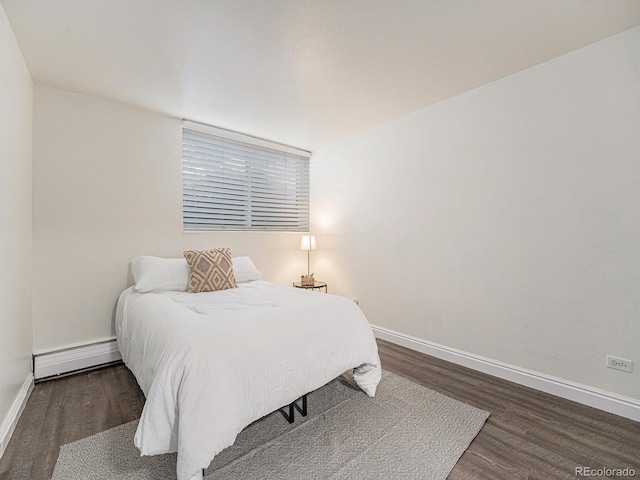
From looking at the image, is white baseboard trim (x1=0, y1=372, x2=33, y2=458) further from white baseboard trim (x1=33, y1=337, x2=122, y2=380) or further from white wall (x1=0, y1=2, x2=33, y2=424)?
white baseboard trim (x1=33, y1=337, x2=122, y2=380)

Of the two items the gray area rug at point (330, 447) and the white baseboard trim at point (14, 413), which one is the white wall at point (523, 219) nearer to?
the gray area rug at point (330, 447)

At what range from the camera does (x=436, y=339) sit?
9.65 ft

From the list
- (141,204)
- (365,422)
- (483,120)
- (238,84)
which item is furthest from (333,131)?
(365,422)

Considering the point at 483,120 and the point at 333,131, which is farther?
the point at 333,131

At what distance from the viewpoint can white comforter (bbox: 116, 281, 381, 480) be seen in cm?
131

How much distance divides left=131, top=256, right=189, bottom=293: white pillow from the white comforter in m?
0.19

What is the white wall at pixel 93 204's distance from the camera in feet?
8.34

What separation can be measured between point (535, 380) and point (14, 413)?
11.7 ft

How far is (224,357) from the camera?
145 centimetres

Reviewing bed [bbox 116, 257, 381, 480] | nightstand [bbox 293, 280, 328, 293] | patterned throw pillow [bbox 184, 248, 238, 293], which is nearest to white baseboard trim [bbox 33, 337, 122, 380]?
bed [bbox 116, 257, 381, 480]

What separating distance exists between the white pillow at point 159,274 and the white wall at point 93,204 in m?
0.31

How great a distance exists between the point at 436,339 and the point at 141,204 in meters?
3.24

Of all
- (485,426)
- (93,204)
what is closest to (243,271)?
(93,204)

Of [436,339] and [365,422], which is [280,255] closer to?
[436,339]
